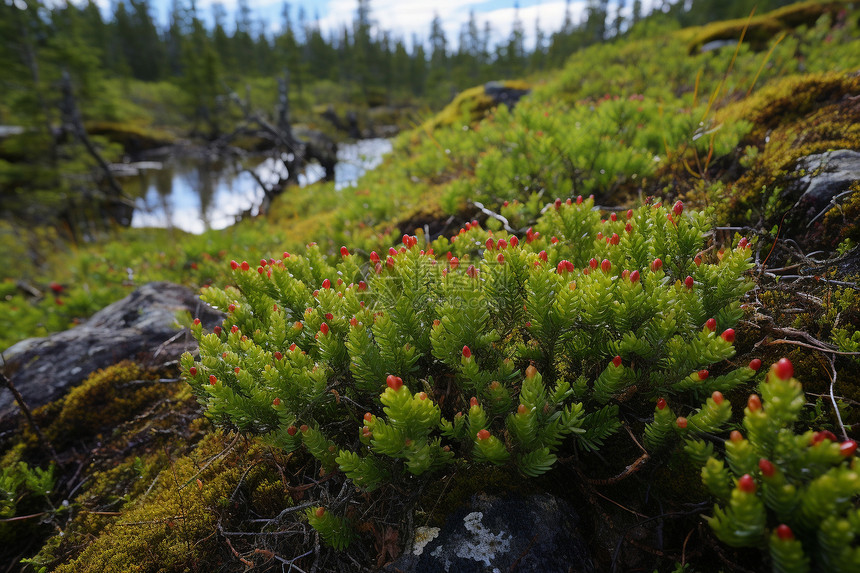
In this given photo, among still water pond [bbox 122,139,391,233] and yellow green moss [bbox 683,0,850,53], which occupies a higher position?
yellow green moss [bbox 683,0,850,53]

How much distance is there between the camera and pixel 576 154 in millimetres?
4438

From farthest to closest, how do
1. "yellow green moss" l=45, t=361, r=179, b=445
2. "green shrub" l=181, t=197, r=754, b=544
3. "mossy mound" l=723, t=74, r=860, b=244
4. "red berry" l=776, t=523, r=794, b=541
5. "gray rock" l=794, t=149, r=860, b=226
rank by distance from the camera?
"yellow green moss" l=45, t=361, r=179, b=445, "mossy mound" l=723, t=74, r=860, b=244, "gray rock" l=794, t=149, r=860, b=226, "green shrub" l=181, t=197, r=754, b=544, "red berry" l=776, t=523, r=794, b=541

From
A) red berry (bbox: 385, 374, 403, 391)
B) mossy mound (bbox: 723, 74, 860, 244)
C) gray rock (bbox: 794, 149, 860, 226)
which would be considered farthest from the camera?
mossy mound (bbox: 723, 74, 860, 244)

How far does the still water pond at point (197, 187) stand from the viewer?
1773 centimetres

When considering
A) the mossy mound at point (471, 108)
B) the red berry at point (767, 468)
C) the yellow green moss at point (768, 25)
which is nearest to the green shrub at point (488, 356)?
the red berry at point (767, 468)

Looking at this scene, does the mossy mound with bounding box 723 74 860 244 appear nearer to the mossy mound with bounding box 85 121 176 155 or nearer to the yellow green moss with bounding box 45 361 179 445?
the yellow green moss with bounding box 45 361 179 445

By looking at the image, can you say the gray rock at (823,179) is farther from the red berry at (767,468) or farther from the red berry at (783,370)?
the red berry at (767,468)

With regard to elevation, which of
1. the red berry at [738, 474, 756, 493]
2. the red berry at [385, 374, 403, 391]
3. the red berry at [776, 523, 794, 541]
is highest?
the red berry at [385, 374, 403, 391]

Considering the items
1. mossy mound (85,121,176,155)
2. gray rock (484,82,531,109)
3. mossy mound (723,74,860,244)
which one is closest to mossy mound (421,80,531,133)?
gray rock (484,82,531,109)

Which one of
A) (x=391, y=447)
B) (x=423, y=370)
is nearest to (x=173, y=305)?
(x=423, y=370)

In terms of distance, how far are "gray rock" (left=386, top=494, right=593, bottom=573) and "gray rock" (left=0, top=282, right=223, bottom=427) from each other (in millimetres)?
2895

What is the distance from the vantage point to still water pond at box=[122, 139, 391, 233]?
1773cm

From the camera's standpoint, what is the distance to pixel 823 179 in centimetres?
265

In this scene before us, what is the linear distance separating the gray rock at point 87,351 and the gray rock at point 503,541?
9.50ft
